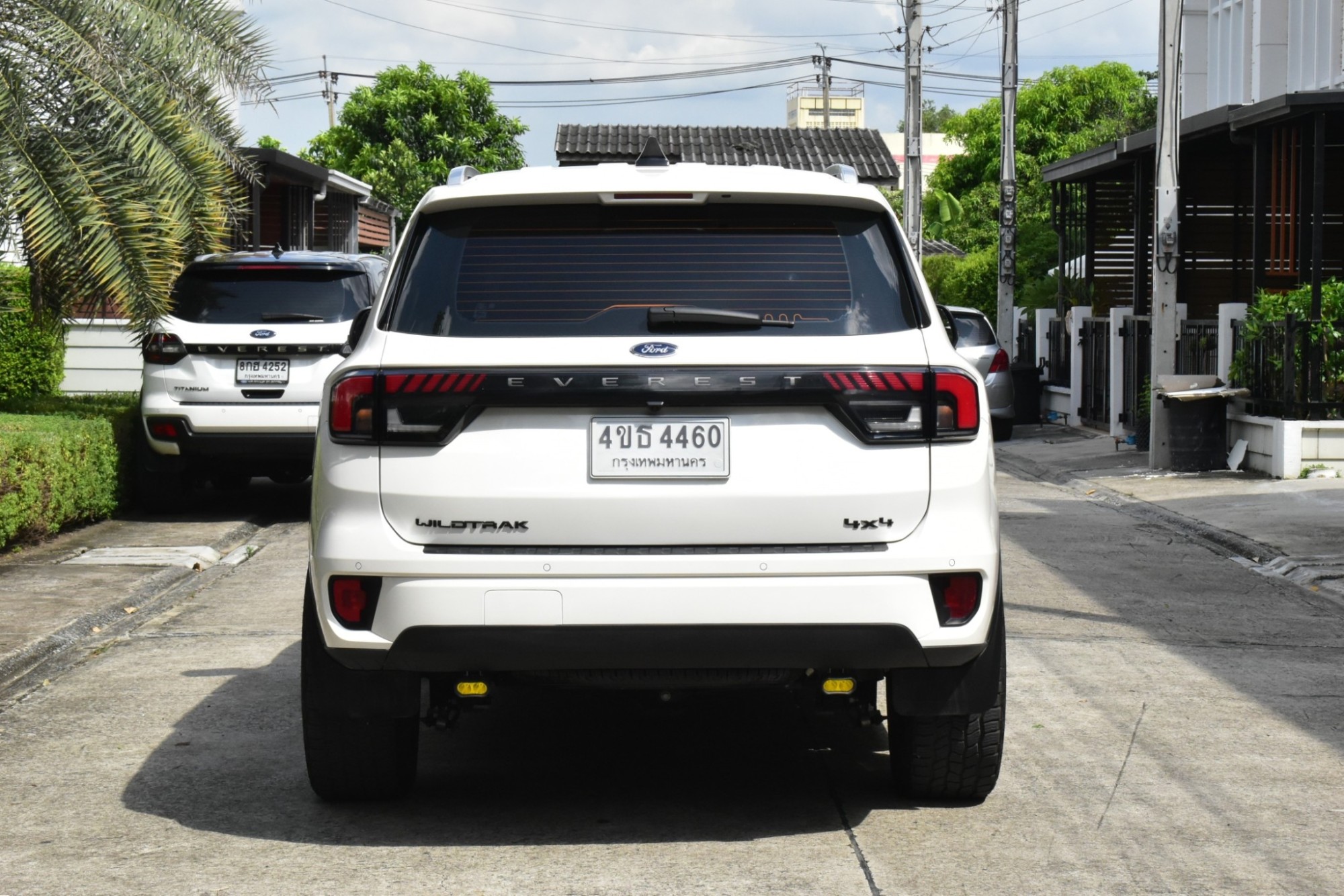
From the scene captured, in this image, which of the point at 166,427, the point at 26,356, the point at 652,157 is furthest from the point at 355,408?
the point at 26,356

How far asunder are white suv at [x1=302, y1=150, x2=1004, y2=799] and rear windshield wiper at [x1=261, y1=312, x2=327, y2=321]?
7930 mm

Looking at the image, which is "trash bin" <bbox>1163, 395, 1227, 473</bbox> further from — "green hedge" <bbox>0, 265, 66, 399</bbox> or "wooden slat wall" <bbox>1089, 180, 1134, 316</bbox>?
"green hedge" <bbox>0, 265, 66, 399</bbox>

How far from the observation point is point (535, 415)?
474 centimetres

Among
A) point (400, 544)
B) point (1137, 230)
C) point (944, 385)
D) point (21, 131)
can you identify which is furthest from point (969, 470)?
point (1137, 230)

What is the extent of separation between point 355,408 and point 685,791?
1.77 m

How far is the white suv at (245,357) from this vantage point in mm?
12578

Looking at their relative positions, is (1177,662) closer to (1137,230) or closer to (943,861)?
(943,861)

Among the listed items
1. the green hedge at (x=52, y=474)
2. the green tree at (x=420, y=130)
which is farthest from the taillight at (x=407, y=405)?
the green tree at (x=420, y=130)

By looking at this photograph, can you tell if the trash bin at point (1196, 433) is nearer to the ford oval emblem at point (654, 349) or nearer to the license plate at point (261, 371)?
the license plate at point (261, 371)

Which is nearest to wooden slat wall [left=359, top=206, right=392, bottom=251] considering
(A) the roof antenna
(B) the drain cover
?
(B) the drain cover

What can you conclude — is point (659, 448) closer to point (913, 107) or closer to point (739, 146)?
point (739, 146)

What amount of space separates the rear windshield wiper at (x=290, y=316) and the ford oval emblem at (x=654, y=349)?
Result: 832 cm

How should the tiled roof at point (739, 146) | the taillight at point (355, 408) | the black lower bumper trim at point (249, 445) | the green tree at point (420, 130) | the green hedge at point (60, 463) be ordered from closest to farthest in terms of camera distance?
the taillight at point (355, 408) < the green hedge at point (60, 463) < the black lower bumper trim at point (249, 445) < the tiled roof at point (739, 146) < the green tree at point (420, 130)

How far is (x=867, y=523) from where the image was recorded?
4707mm
